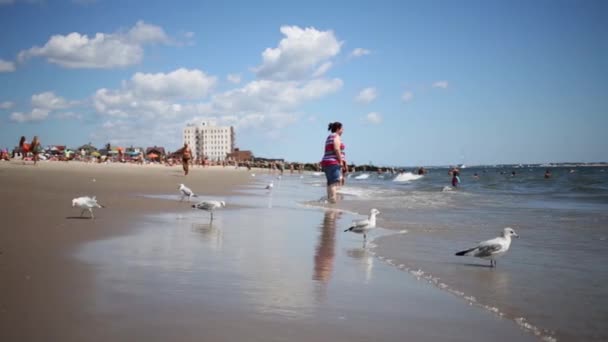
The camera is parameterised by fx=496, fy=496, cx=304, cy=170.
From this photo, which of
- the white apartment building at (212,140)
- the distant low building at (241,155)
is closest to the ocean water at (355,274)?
the distant low building at (241,155)

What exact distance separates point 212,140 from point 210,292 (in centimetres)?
18851

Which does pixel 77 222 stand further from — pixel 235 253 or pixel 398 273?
pixel 398 273

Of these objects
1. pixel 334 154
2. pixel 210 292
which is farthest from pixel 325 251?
pixel 334 154

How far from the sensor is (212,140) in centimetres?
18925

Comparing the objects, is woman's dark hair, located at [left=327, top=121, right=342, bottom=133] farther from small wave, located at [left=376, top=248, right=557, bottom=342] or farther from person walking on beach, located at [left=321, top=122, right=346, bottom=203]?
small wave, located at [left=376, top=248, right=557, bottom=342]

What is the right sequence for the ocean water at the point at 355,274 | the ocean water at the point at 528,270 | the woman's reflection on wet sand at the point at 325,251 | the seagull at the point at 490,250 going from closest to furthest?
the ocean water at the point at 355,274 → the ocean water at the point at 528,270 → the woman's reflection on wet sand at the point at 325,251 → the seagull at the point at 490,250

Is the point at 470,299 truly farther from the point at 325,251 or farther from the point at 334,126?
the point at 334,126

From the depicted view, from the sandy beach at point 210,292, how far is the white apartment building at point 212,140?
7156 inches

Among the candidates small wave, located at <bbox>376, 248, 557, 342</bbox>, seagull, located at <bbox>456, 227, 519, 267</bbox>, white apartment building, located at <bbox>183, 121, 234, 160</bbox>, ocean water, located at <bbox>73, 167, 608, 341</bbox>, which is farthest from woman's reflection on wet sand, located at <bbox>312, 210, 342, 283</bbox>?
white apartment building, located at <bbox>183, 121, 234, 160</bbox>

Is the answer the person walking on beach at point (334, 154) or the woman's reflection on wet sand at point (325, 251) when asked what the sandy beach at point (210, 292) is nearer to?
the woman's reflection on wet sand at point (325, 251)

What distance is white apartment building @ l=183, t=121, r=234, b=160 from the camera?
7392 inches

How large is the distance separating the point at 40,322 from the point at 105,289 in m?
0.94

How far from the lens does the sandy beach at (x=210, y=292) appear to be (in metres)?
3.33

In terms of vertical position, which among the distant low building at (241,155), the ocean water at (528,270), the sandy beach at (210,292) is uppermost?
the distant low building at (241,155)
